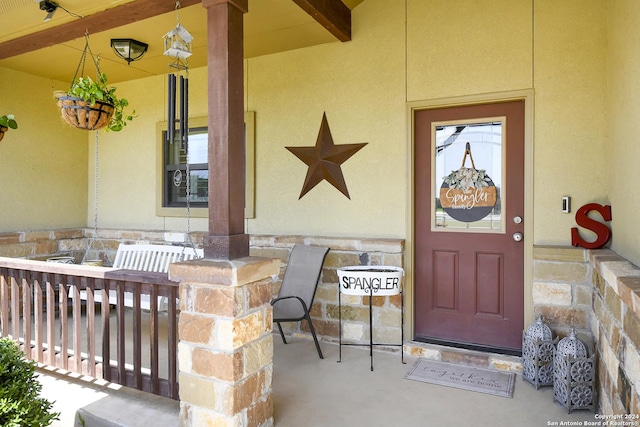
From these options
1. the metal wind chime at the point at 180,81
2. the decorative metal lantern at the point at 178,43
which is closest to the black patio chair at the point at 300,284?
the metal wind chime at the point at 180,81

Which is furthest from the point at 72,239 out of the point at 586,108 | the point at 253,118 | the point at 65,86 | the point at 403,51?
the point at 586,108

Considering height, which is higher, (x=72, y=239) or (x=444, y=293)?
(x=72, y=239)

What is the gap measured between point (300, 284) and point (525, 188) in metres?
1.91

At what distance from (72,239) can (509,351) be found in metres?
4.79

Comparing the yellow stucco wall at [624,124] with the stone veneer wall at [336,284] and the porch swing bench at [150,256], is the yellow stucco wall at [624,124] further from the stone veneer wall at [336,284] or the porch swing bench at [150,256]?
the porch swing bench at [150,256]

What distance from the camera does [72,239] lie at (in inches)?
201

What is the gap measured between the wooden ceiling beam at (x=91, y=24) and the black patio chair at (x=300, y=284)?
6.77ft

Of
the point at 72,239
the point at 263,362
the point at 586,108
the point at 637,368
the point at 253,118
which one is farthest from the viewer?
the point at 72,239

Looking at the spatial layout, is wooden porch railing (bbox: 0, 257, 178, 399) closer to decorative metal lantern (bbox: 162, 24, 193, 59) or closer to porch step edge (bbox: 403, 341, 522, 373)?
decorative metal lantern (bbox: 162, 24, 193, 59)

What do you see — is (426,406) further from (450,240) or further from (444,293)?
(450,240)

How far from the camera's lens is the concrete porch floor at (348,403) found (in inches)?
95.6

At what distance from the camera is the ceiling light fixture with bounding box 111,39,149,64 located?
12.5 feet

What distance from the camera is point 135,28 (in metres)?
3.60

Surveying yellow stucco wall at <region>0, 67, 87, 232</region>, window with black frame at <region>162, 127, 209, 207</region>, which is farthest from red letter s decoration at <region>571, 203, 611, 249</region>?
yellow stucco wall at <region>0, 67, 87, 232</region>
